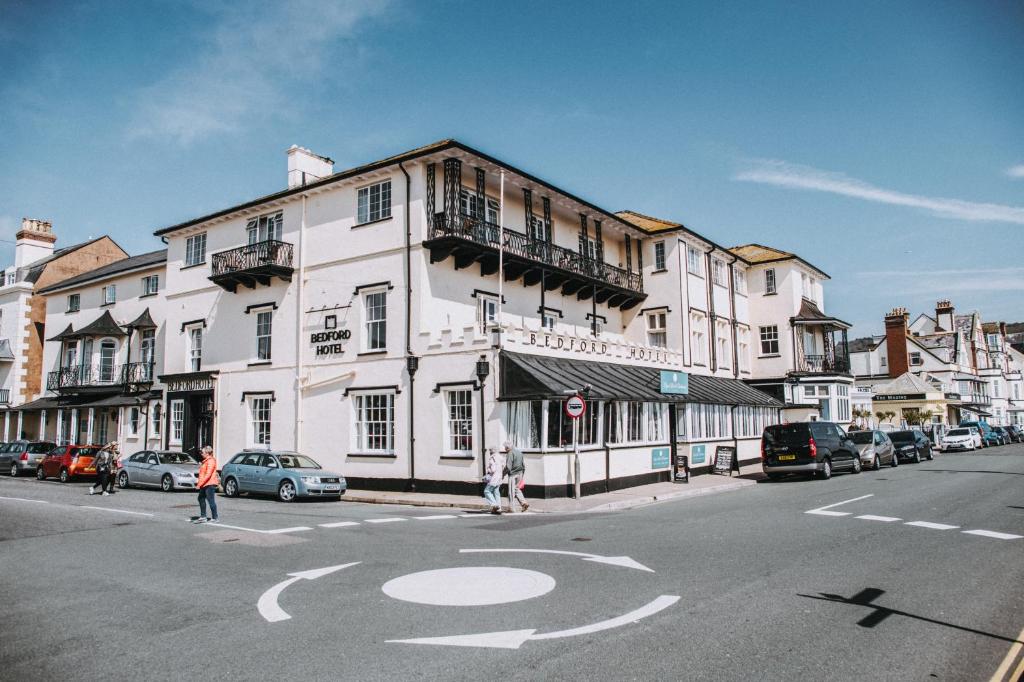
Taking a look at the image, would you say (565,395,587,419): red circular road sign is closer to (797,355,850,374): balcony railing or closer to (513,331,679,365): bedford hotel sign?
(513,331,679,365): bedford hotel sign

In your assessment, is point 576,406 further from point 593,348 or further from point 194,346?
point 194,346

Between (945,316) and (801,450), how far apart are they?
6365cm

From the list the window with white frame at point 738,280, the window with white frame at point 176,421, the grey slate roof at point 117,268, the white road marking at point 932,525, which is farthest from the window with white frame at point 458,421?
the window with white frame at point 738,280

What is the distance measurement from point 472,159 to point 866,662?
20242mm

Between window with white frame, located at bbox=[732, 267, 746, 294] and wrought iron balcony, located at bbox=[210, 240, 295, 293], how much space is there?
25896 mm

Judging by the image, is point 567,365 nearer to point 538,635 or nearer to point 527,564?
point 527,564

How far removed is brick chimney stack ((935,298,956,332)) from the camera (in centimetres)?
7506

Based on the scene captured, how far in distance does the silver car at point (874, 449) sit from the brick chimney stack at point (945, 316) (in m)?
51.8

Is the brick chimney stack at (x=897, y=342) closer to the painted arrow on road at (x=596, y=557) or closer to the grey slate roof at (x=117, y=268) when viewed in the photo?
the grey slate roof at (x=117, y=268)

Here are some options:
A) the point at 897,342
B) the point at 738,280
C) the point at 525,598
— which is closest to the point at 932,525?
the point at 525,598

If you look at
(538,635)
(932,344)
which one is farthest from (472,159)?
(932,344)

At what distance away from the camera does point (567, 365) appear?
22859mm

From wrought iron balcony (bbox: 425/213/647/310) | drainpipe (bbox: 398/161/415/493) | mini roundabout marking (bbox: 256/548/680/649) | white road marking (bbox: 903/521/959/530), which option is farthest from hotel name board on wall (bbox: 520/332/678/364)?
mini roundabout marking (bbox: 256/548/680/649)

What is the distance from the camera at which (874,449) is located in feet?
98.8
